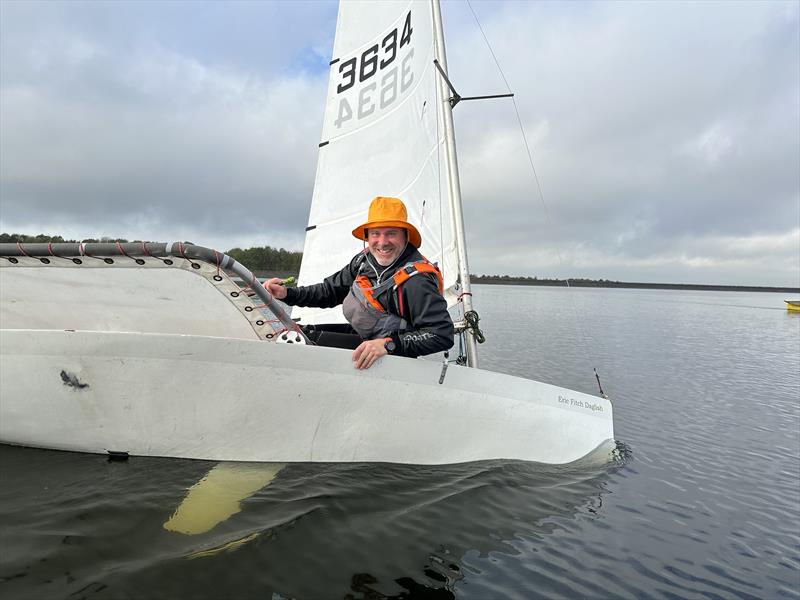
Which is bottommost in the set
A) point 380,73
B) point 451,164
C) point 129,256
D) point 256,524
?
point 256,524

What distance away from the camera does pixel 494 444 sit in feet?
13.5

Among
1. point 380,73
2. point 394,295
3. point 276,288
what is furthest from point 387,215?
point 380,73

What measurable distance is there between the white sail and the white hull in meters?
2.35

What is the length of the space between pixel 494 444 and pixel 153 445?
2.85 meters

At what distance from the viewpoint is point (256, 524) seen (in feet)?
9.86

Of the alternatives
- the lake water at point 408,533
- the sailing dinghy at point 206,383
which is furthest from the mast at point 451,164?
the lake water at point 408,533

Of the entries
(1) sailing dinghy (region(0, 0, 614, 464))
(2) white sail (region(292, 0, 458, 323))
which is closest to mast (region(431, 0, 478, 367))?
(2) white sail (region(292, 0, 458, 323))

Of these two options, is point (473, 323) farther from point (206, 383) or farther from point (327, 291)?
point (206, 383)

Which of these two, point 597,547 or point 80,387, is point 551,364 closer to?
point 597,547

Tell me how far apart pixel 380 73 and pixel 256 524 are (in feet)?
19.6

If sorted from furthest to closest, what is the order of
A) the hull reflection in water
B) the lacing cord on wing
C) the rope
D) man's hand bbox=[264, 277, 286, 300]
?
the rope, man's hand bbox=[264, 277, 286, 300], the lacing cord on wing, the hull reflection in water

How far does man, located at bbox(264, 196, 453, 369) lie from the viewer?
354 centimetres

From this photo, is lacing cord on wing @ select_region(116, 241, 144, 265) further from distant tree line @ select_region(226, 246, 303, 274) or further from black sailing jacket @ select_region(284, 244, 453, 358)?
distant tree line @ select_region(226, 246, 303, 274)

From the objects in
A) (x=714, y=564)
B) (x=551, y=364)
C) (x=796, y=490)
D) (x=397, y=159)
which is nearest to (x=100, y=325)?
(x=397, y=159)
